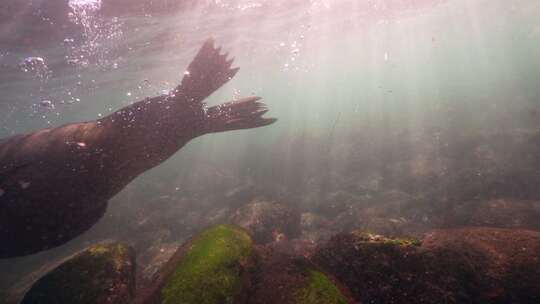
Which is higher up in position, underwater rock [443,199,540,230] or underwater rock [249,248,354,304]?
underwater rock [249,248,354,304]


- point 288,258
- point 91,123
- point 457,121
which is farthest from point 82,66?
point 457,121

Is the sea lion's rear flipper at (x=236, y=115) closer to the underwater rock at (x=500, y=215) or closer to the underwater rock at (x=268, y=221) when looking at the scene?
the underwater rock at (x=268, y=221)

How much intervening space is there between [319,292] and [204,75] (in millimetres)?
4829

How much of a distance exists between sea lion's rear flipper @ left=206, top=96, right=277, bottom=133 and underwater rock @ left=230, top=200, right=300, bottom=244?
13.5 feet

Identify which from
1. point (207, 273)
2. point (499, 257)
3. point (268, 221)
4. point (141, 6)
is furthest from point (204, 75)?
point (141, 6)

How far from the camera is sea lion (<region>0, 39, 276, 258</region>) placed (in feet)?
17.6

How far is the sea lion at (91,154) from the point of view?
5363 millimetres

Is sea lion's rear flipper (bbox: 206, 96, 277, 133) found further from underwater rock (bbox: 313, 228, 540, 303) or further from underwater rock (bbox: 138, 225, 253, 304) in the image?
underwater rock (bbox: 313, 228, 540, 303)

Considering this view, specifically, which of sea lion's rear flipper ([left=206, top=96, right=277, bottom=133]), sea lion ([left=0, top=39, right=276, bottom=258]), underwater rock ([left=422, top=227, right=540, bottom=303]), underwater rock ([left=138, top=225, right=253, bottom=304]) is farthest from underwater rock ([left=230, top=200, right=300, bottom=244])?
underwater rock ([left=422, top=227, right=540, bottom=303])

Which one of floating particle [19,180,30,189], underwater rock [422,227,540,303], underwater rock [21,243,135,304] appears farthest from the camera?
floating particle [19,180,30,189]

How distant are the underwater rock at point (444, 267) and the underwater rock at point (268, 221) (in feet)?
17.8

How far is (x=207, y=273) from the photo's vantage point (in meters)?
4.09

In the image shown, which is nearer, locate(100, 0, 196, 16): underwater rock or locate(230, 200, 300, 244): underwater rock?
locate(230, 200, 300, 244): underwater rock

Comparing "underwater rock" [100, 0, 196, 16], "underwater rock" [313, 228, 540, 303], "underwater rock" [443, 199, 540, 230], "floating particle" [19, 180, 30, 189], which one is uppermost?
"underwater rock" [100, 0, 196, 16]
